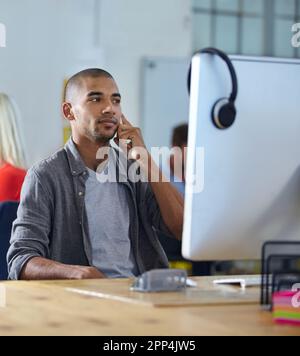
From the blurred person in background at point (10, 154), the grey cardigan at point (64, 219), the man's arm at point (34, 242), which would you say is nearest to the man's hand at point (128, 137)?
the grey cardigan at point (64, 219)

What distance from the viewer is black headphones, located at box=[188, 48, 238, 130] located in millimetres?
1602

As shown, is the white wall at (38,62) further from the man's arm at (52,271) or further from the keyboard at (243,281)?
the keyboard at (243,281)

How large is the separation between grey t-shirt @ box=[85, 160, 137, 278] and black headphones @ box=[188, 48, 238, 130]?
0.82 metres

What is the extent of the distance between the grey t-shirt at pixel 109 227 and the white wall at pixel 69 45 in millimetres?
3050

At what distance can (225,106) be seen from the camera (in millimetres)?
1603

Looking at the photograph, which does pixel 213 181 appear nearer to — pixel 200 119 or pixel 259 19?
pixel 200 119

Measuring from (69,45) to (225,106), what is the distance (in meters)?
4.33

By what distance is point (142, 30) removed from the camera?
20.4 feet

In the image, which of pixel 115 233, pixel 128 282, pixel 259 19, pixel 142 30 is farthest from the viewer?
pixel 259 19

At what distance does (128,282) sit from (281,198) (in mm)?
400

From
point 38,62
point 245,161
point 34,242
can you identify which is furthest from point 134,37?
point 245,161

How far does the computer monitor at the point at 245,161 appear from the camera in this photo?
161 centimetres

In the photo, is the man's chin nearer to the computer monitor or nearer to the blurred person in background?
the computer monitor
